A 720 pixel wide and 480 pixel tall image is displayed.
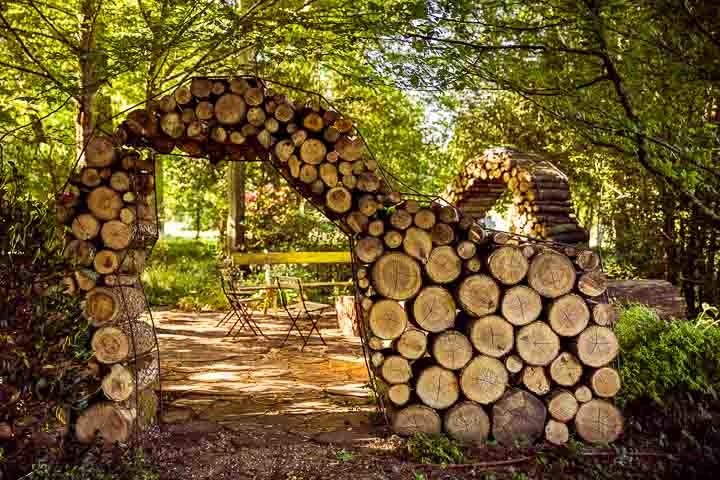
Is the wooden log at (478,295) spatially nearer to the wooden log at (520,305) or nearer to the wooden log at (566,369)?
the wooden log at (520,305)

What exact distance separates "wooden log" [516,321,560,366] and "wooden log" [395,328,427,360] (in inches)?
24.9

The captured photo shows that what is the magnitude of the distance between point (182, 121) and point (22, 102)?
4.13m

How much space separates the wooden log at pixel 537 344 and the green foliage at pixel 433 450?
74 centimetres

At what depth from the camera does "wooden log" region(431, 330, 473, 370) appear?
4.03 meters

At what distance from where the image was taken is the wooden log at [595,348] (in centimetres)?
406

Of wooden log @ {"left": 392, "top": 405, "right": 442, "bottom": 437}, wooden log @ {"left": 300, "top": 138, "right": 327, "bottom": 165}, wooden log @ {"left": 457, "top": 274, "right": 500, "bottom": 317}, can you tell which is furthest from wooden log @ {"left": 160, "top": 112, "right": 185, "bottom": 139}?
wooden log @ {"left": 392, "top": 405, "right": 442, "bottom": 437}

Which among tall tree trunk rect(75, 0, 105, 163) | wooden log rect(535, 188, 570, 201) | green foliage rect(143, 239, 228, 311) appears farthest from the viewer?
green foliage rect(143, 239, 228, 311)

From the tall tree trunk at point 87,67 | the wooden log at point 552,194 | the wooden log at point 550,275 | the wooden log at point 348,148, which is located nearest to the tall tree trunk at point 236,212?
the tall tree trunk at point 87,67

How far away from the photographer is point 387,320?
4.05m

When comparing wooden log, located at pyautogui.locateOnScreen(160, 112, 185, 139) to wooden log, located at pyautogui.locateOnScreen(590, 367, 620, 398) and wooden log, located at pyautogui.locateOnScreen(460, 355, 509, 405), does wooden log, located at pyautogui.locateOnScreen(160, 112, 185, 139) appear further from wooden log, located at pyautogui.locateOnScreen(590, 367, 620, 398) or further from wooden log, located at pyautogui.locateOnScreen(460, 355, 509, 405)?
wooden log, located at pyautogui.locateOnScreen(590, 367, 620, 398)

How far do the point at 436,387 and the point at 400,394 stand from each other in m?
0.24

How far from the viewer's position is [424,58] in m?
4.90

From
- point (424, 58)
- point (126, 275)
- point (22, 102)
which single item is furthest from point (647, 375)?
point (22, 102)

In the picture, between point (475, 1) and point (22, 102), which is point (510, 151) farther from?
point (22, 102)
